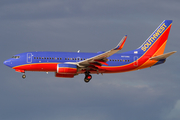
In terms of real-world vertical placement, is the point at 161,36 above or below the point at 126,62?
above

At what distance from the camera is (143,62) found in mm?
Result: 66688

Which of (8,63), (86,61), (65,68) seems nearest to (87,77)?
(86,61)

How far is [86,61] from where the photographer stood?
201 ft

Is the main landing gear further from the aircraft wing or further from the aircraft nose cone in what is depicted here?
the aircraft nose cone

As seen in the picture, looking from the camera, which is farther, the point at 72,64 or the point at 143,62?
the point at 143,62

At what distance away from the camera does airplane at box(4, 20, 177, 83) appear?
6197 centimetres

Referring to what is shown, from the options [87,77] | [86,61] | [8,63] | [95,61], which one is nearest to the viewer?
[86,61]

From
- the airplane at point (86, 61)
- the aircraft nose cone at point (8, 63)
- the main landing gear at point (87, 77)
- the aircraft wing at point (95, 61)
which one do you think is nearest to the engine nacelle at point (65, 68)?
the airplane at point (86, 61)

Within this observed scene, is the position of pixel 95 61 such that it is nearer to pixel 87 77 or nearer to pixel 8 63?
pixel 87 77

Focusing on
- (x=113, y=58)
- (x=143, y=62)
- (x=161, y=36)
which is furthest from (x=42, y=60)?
(x=161, y=36)

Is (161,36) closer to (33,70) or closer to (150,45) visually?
(150,45)

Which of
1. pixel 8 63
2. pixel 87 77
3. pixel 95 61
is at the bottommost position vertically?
pixel 87 77

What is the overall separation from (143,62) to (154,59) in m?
2.02

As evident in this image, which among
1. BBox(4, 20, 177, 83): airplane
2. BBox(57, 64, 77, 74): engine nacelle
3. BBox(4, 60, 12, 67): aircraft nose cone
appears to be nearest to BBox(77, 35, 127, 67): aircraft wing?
BBox(4, 20, 177, 83): airplane
